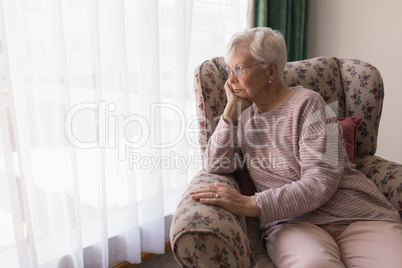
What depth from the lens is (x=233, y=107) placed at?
1.29m

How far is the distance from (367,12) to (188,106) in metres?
1.40

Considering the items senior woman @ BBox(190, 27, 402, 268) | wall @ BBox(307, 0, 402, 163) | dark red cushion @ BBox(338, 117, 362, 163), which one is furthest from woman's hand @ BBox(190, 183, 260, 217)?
wall @ BBox(307, 0, 402, 163)

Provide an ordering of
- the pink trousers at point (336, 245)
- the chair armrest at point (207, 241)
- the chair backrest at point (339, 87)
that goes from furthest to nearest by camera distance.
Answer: the chair backrest at point (339, 87)
the pink trousers at point (336, 245)
the chair armrest at point (207, 241)

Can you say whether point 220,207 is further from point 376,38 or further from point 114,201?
point 376,38

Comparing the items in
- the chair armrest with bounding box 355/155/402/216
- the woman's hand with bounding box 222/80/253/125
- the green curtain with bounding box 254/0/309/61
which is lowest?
the chair armrest with bounding box 355/155/402/216

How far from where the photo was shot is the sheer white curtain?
4.16 ft

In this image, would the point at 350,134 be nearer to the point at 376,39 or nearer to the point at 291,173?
the point at 291,173

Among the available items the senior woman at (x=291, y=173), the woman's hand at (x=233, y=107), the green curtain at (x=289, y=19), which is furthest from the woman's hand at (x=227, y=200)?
the green curtain at (x=289, y=19)

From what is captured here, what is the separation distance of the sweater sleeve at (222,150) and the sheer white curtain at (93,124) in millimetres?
513

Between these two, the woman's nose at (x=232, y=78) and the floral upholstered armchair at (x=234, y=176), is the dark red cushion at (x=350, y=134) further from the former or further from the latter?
the woman's nose at (x=232, y=78)

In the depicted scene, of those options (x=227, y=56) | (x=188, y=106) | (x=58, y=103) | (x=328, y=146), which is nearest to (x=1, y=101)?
(x=58, y=103)

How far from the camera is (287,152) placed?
3.96 ft

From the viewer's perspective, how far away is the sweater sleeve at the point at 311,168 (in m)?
1.05

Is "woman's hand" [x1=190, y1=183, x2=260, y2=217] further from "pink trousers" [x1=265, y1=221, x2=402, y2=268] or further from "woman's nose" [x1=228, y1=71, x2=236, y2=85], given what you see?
"woman's nose" [x1=228, y1=71, x2=236, y2=85]
